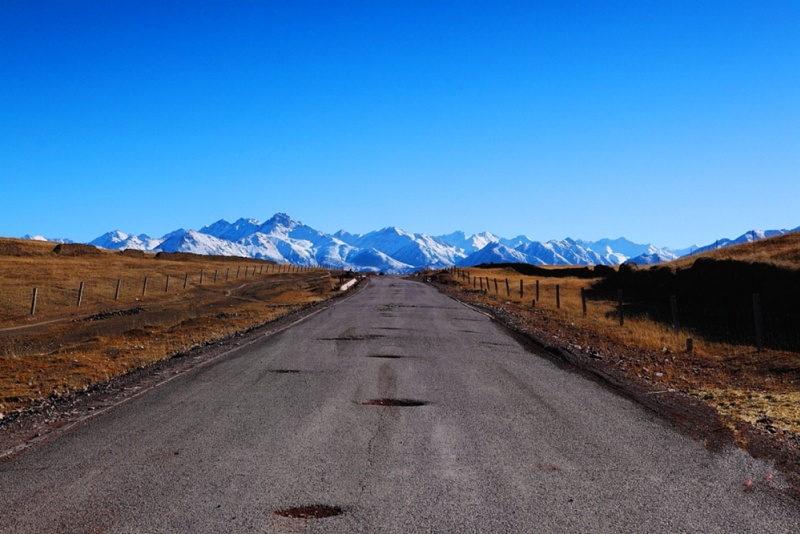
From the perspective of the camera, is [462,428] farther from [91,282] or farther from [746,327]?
[91,282]

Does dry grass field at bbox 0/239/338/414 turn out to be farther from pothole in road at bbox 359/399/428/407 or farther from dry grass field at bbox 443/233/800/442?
dry grass field at bbox 443/233/800/442

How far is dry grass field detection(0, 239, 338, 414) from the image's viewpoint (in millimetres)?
14023

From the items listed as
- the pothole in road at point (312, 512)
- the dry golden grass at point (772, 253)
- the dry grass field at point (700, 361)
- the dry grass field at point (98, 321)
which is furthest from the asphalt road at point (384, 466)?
the dry golden grass at point (772, 253)

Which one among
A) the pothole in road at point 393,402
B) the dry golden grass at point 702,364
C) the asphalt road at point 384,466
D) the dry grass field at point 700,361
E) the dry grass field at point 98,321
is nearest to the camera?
the asphalt road at point 384,466

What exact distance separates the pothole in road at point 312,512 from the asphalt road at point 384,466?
3.2 inches

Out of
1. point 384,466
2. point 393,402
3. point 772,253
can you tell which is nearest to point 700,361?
point 393,402

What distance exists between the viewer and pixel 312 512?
5.04 metres

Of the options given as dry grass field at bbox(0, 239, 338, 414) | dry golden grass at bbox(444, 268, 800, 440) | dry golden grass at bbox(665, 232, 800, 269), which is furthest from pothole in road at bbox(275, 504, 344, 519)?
dry golden grass at bbox(665, 232, 800, 269)

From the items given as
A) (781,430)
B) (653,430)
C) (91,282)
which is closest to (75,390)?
(653,430)

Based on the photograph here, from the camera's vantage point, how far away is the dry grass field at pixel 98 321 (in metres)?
14.0

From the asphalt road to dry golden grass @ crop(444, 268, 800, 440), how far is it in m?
2.15

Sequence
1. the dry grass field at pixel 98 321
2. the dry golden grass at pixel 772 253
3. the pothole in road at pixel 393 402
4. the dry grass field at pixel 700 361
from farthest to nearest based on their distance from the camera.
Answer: the dry golden grass at pixel 772 253 → the dry grass field at pixel 98 321 → the dry grass field at pixel 700 361 → the pothole in road at pixel 393 402

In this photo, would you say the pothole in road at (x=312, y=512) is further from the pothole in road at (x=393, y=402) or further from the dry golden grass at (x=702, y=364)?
the dry golden grass at (x=702, y=364)

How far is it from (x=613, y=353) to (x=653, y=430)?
9369mm
